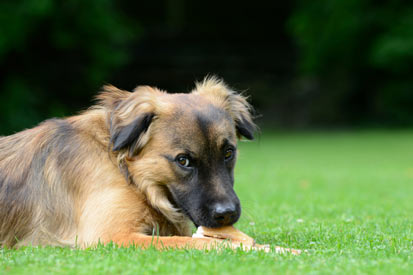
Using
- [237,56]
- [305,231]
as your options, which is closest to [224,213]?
[305,231]

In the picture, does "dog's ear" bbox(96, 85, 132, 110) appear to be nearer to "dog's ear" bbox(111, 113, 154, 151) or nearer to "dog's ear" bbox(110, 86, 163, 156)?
"dog's ear" bbox(110, 86, 163, 156)

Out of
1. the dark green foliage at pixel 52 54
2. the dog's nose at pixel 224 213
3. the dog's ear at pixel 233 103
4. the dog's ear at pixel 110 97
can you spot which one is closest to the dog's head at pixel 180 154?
the dog's nose at pixel 224 213

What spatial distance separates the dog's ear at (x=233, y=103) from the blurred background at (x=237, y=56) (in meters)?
18.1

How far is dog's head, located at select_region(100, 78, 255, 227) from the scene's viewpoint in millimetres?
5051

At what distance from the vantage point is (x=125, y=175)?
5.29 metres

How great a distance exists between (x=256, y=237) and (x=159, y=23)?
1283 inches

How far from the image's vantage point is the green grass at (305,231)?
4.05m

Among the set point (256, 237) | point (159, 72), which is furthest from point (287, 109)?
point (256, 237)

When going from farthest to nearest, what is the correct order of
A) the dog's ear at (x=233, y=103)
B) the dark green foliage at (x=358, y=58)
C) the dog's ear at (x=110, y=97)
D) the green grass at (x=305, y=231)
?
the dark green foliage at (x=358, y=58) → the dog's ear at (x=233, y=103) → the dog's ear at (x=110, y=97) → the green grass at (x=305, y=231)

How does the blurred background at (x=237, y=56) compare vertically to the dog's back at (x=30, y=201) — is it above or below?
above

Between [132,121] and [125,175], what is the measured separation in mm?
507

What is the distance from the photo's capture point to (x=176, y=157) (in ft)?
17.0

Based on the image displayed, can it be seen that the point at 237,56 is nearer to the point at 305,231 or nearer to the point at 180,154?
the point at 305,231

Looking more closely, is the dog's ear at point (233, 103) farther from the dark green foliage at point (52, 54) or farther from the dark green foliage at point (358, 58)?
the dark green foliage at point (358, 58)
